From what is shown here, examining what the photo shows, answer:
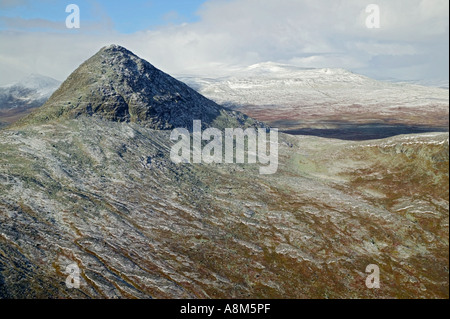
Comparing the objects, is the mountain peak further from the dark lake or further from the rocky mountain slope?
the dark lake

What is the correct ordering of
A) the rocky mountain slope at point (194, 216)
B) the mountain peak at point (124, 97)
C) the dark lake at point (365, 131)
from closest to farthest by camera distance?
1. the rocky mountain slope at point (194, 216)
2. the mountain peak at point (124, 97)
3. the dark lake at point (365, 131)

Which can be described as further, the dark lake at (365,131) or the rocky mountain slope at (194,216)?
the dark lake at (365,131)

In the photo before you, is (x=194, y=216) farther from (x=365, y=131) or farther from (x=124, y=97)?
(x=365, y=131)

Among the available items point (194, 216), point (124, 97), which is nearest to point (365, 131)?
point (124, 97)

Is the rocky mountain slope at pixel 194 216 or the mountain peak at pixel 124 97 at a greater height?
the mountain peak at pixel 124 97

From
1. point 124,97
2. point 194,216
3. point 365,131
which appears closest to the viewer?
point 194,216

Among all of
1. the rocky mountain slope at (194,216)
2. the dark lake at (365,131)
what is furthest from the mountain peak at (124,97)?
the dark lake at (365,131)

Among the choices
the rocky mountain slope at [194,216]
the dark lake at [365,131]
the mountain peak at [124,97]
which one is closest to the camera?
the rocky mountain slope at [194,216]

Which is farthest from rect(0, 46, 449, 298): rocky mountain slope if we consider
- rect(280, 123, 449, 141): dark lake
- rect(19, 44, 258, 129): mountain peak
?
rect(280, 123, 449, 141): dark lake

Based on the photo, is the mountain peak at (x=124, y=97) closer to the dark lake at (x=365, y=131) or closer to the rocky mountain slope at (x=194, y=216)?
the rocky mountain slope at (x=194, y=216)
